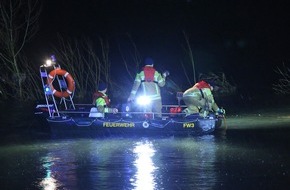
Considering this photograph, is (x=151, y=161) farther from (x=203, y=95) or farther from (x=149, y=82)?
(x=203, y=95)

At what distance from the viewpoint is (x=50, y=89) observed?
766 inches

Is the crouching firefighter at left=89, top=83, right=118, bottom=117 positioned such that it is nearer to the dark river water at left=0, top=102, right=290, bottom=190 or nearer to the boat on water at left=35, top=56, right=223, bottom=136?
the boat on water at left=35, top=56, right=223, bottom=136

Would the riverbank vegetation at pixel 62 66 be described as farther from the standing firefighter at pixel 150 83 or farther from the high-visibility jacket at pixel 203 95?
the standing firefighter at pixel 150 83

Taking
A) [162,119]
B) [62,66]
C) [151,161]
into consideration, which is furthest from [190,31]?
[151,161]

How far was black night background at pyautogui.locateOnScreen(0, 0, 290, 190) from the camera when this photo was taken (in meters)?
11.6

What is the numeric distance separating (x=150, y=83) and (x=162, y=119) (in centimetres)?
121

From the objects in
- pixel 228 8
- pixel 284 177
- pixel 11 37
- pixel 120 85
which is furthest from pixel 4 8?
pixel 284 177

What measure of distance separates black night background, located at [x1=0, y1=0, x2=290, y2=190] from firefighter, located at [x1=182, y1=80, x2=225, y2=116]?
1.49 feet

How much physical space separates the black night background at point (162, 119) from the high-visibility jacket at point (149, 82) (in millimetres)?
A: 801

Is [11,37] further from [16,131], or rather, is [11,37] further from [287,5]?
[287,5]

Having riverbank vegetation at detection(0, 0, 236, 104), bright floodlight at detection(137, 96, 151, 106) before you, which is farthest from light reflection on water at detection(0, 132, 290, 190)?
A: riverbank vegetation at detection(0, 0, 236, 104)

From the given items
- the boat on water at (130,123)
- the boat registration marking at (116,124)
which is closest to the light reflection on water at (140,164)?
the boat on water at (130,123)

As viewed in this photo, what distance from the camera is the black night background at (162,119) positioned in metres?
11.6

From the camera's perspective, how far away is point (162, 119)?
58.6ft
